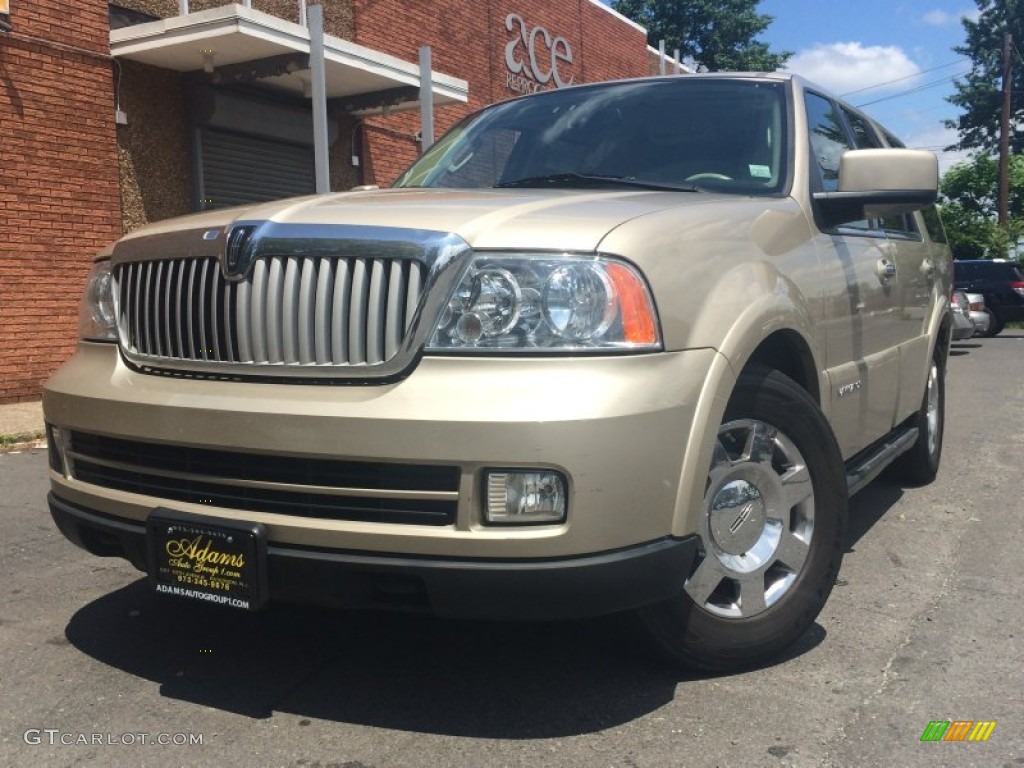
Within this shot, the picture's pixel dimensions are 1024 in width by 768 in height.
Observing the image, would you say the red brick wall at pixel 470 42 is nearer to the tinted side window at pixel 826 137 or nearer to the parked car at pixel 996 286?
the parked car at pixel 996 286

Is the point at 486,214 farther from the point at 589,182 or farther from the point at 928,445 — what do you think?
the point at 928,445

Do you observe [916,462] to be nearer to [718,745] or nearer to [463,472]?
[718,745]

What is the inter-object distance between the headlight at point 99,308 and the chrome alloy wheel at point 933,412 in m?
4.32

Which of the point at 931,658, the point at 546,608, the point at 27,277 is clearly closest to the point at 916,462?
the point at 931,658

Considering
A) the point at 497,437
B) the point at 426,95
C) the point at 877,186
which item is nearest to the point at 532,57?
the point at 426,95

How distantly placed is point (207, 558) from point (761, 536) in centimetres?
159

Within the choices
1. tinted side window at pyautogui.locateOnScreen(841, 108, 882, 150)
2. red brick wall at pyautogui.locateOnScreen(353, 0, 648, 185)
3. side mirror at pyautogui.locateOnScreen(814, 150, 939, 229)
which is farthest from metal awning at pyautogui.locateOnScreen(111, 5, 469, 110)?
side mirror at pyautogui.locateOnScreen(814, 150, 939, 229)

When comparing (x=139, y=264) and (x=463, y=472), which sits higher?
(x=139, y=264)

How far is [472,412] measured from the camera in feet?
7.79

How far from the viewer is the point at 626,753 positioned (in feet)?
8.38

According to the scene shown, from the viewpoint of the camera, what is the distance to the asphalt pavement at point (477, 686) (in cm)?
258

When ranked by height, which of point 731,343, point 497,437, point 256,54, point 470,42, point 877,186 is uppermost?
point 470,42

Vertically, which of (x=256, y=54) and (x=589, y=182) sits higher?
(x=256, y=54)

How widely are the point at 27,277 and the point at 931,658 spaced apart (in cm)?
906
